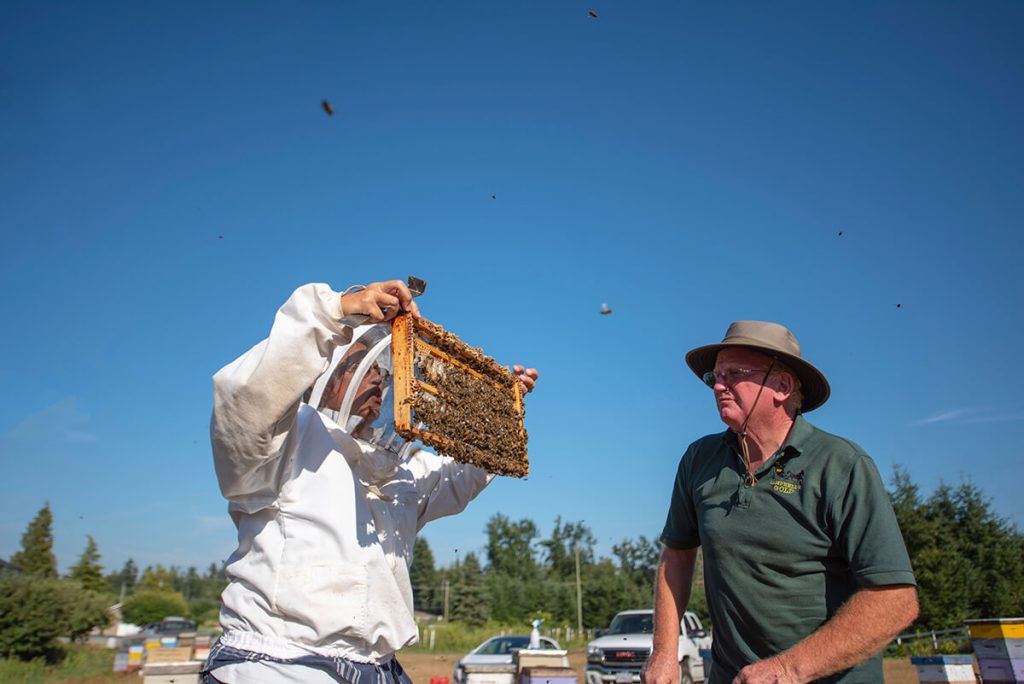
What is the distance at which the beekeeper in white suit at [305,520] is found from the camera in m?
2.41

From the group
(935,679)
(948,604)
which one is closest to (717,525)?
(935,679)

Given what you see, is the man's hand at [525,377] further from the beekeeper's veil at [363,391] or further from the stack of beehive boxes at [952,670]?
the stack of beehive boxes at [952,670]

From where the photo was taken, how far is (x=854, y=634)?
7.88ft

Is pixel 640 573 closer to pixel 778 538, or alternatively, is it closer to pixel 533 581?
pixel 533 581

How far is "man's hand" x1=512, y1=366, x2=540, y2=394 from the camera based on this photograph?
3.97 metres

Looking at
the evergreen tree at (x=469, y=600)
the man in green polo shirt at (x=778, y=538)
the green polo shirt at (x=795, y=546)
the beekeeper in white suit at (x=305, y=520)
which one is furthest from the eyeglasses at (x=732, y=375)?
the evergreen tree at (x=469, y=600)

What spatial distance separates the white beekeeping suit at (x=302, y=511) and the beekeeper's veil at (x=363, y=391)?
0.41 feet

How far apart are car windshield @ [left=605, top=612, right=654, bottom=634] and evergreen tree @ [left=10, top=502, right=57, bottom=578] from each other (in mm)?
58186

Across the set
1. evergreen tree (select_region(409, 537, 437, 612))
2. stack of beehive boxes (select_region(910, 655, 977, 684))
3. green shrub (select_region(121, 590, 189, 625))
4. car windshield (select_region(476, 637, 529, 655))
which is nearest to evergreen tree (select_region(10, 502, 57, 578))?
green shrub (select_region(121, 590, 189, 625))

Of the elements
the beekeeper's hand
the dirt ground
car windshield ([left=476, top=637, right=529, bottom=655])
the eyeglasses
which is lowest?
the dirt ground

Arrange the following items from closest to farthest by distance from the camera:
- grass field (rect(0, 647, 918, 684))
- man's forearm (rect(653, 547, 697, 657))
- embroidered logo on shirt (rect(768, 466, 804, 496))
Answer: embroidered logo on shirt (rect(768, 466, 804, 496)) → man's forearm (rect(653, 547, 697, 657)) → grass field (rect(0, 647, 918, 684))

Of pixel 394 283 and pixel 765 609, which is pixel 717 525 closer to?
pixel 765 609

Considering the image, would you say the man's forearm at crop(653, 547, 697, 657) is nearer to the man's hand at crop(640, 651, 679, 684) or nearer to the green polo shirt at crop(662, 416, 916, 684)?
the man's hand at crop(640, 651, 679, 684)

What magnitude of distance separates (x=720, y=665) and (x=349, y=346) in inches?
83.1
